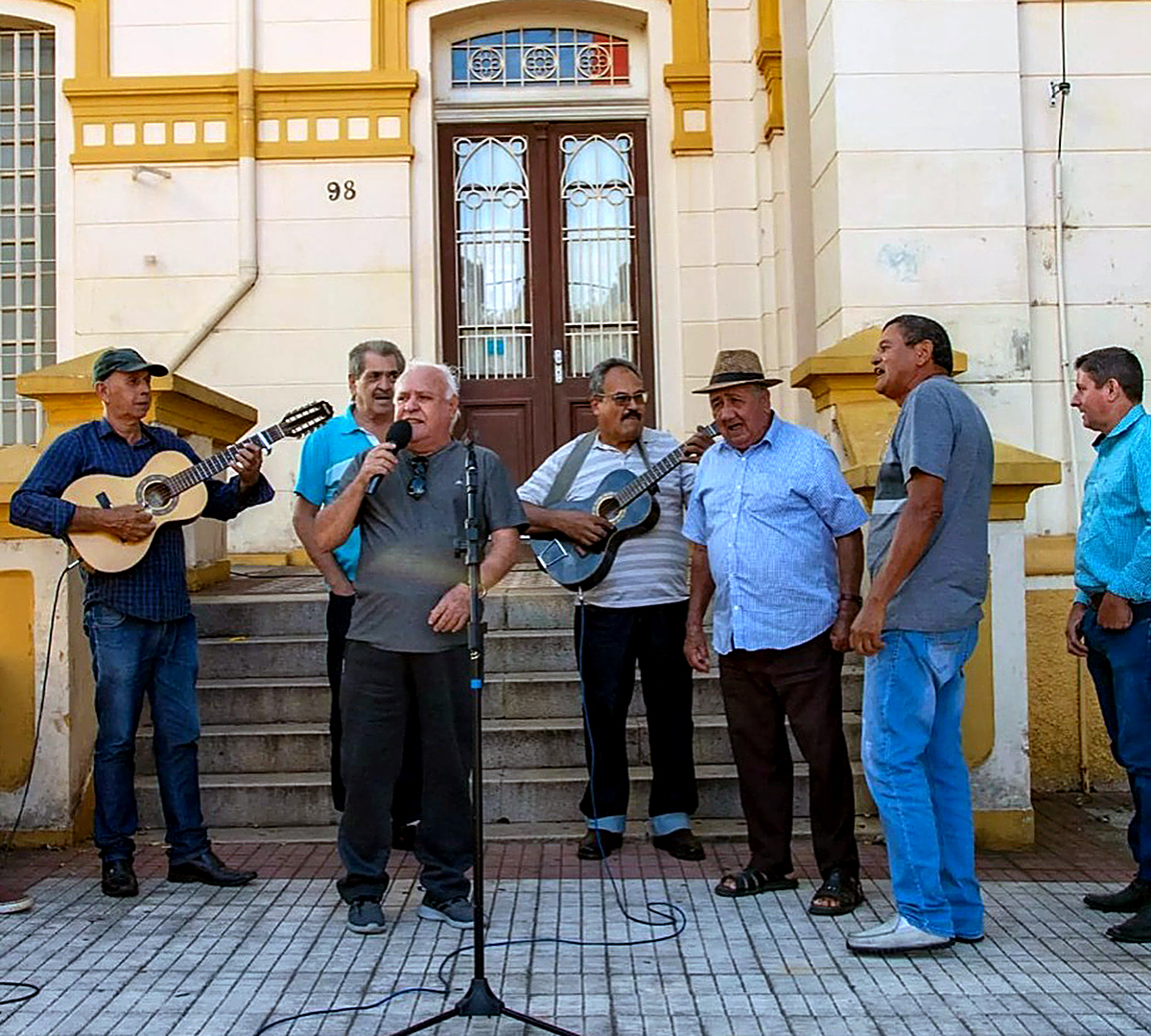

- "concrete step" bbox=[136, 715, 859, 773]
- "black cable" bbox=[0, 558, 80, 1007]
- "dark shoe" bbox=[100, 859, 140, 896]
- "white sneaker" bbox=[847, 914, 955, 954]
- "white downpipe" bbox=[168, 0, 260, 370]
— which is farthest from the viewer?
"white downpipe" bbox=[168, 0, 260, 370]

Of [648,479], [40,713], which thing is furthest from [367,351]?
[40,713]

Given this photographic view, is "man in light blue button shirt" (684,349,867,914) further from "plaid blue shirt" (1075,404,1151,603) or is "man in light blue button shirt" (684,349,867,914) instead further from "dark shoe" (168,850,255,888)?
"dark shoe" (168,850,255,888)

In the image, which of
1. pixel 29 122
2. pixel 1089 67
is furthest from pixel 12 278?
pixel 1089 67

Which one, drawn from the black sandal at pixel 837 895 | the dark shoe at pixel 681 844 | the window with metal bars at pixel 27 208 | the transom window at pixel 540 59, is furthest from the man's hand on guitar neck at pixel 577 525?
the window with metal bars at pixel 27 208

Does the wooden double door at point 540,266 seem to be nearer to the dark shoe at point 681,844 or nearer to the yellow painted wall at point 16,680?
the yellow painted wall at point 16,680

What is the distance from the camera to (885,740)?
4.78 meters

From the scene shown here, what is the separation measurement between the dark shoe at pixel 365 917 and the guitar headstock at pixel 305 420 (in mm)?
1825

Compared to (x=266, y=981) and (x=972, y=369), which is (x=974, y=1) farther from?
(x=266, y=981)

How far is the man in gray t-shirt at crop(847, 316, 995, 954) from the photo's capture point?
4688 mm

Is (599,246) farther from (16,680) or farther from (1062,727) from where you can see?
(16,680)

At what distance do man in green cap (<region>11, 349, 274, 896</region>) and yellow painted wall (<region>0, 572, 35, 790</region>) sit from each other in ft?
3.12

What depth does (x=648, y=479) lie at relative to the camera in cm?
601

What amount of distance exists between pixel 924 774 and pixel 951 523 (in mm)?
842

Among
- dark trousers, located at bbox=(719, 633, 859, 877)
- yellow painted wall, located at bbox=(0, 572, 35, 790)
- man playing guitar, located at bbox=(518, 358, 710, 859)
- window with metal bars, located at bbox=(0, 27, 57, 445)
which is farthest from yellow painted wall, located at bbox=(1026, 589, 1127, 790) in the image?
window with metal bars, located at bbox=(0, 27, 57, 445)
